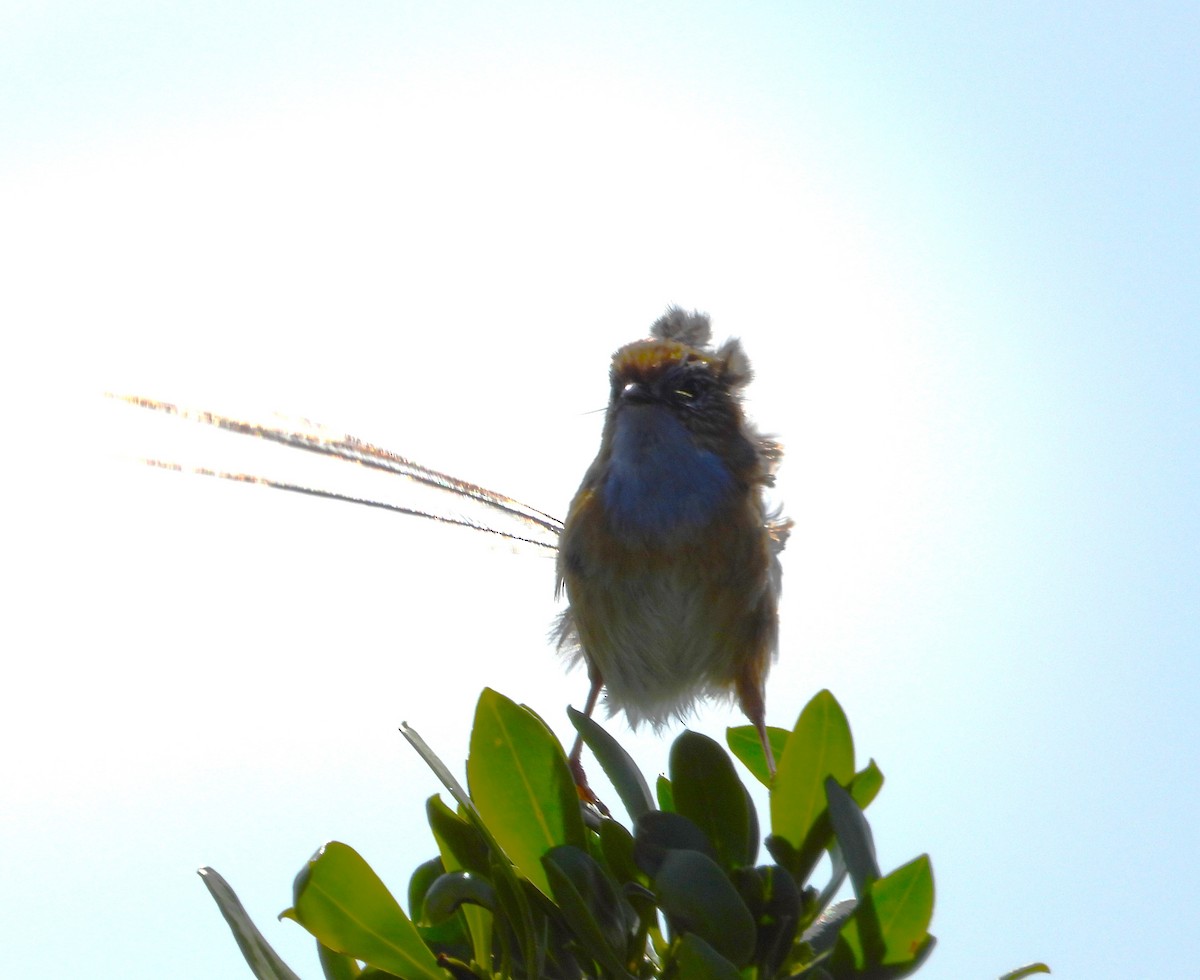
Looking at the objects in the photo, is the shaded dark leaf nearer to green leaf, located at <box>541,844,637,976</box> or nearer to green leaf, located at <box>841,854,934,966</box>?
green leaf, located at <box>541,844,637,976</box>

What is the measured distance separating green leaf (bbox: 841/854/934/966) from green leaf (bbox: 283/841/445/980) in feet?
2.21

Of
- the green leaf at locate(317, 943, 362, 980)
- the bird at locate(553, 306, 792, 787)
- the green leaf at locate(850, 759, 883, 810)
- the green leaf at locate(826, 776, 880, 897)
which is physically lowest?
the green leaf at locate(317, 943, 362, 980)

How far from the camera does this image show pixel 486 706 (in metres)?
1.88

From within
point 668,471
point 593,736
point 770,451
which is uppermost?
point 770,451

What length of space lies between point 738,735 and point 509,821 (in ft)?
2.55

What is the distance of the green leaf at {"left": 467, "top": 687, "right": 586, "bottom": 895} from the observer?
6.20 feet

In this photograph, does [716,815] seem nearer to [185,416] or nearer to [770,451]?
[185,416]

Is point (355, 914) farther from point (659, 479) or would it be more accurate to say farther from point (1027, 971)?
point (659, 479)

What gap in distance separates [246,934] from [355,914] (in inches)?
7.4

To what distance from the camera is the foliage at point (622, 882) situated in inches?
66.9

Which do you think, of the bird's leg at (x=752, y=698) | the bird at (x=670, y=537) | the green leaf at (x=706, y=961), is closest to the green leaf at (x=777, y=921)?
the green leaf at (x=706, y=961)

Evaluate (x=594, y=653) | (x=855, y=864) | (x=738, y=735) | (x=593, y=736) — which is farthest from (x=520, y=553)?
(x=855, y=864)

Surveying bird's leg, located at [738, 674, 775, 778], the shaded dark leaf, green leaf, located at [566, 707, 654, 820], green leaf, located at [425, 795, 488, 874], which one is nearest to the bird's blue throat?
bird's leg, located at [738, 674, 775, 778]

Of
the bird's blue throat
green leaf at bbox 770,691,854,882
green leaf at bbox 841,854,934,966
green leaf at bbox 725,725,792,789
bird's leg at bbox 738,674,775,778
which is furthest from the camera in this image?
bird's leg at bbox 738,674,775,778
